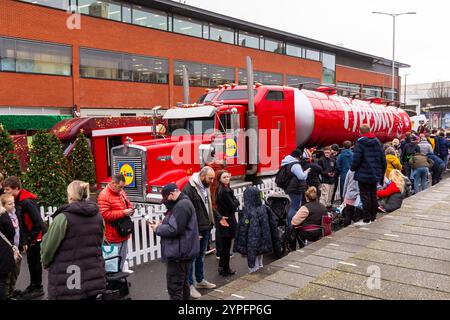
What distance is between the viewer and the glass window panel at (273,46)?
129ft

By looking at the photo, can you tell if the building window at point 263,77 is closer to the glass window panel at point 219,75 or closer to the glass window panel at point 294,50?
→ the glass window panel at point 219,75

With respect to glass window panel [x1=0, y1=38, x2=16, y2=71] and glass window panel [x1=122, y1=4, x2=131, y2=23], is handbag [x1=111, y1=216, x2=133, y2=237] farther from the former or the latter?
glass window panel [x1=122, y1=4, x2=131, y2=23]

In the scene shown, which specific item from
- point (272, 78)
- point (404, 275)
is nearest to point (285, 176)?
point (404, 275)

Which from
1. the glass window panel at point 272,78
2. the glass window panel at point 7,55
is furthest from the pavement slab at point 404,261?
the glass window panel at point 272,78

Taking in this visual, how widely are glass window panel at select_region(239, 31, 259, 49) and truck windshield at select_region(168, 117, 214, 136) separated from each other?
89.5 feet

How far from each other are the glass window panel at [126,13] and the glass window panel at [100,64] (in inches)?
102

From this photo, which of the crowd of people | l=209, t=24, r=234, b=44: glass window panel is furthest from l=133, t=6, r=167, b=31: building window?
the crowd of people

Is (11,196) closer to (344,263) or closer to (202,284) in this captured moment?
(202,284)

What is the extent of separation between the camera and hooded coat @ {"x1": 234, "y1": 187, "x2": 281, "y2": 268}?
6258 mm

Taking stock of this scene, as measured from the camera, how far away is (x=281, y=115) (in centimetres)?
1240

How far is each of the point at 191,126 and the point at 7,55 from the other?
53.7 ft

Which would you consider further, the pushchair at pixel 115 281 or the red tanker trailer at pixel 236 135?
the red tanker trailer at pixel 236 135
